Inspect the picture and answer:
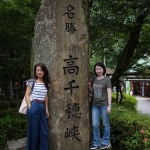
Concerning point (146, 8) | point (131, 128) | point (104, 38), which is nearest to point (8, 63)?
point (104, 38)

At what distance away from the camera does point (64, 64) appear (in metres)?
4.43

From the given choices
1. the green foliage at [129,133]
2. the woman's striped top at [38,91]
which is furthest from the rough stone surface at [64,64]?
the green foliage at [129,133]

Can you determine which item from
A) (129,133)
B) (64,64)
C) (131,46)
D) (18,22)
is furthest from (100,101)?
(131,46)

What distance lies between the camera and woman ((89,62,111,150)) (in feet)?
14.5

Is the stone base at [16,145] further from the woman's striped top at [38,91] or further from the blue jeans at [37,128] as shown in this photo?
the woman's striped top at [38,91]

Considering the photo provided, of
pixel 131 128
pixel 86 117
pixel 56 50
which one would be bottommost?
pixel 131 128

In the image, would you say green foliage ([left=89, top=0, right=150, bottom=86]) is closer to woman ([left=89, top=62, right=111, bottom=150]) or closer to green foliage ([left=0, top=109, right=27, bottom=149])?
woman ([left=89, top=62, right=111, bottom=150])

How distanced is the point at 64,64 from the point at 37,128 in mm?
1320

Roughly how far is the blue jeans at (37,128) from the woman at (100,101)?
1.00 metres

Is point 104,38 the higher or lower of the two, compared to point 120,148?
higher

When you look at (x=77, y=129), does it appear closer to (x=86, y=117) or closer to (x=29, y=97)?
(x=86, y=117)

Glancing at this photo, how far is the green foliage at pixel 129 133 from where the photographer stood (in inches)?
177

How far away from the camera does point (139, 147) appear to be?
449 centimetres

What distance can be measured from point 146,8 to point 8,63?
6979 millimetres
